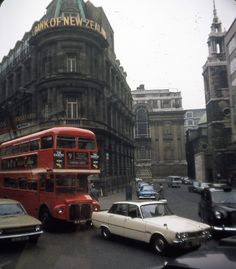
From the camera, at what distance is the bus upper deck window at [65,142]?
15.2 meters

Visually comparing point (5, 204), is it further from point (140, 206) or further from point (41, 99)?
point (41, 99)

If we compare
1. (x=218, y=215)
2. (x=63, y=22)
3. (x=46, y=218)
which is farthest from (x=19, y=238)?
(x=63, y=22)

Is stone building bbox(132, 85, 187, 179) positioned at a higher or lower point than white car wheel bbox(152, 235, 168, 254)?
higher

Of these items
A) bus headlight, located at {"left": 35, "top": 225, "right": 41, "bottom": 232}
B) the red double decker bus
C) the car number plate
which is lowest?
the car number plate

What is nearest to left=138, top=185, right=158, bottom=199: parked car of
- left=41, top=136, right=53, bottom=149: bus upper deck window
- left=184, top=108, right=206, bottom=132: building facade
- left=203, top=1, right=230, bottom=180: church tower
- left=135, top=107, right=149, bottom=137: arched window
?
left=41, top=136, right=53, bottom=149: bus upper deck window

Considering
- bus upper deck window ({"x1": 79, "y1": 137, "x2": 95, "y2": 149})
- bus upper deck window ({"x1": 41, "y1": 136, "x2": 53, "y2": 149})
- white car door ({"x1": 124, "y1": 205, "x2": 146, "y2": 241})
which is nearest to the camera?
white car door ({"x1": 124, "y1": 205, "x2": 146, "y2": 241})

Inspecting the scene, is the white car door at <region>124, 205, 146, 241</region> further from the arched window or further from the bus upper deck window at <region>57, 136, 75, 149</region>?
the arched window

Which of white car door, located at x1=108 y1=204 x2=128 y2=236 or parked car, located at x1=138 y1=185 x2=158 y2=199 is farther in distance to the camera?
parked car, located at x1=138 y1=185 x2=158 y2=199

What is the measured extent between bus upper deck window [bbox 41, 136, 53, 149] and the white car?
406 cm

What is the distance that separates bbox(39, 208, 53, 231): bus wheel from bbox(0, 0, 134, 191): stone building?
16.5 metres

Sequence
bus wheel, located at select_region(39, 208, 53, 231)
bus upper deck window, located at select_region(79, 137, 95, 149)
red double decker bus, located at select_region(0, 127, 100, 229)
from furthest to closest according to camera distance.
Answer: bus upper deck window, located at select_region(79, 137, 95, 149) → bus wheel, located at select_region(39, 208, 53, 231) → red double decker bus, located at select_region(0, 127, 100, 229)

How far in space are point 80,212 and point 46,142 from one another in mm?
3534

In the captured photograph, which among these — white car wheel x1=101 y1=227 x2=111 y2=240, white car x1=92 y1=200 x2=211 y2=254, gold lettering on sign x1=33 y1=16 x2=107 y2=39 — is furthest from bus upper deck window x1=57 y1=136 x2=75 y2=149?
gold lettering on sign x1=33 y1=16 x2=107 y2=39

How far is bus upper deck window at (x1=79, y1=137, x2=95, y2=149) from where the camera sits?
628 inches
